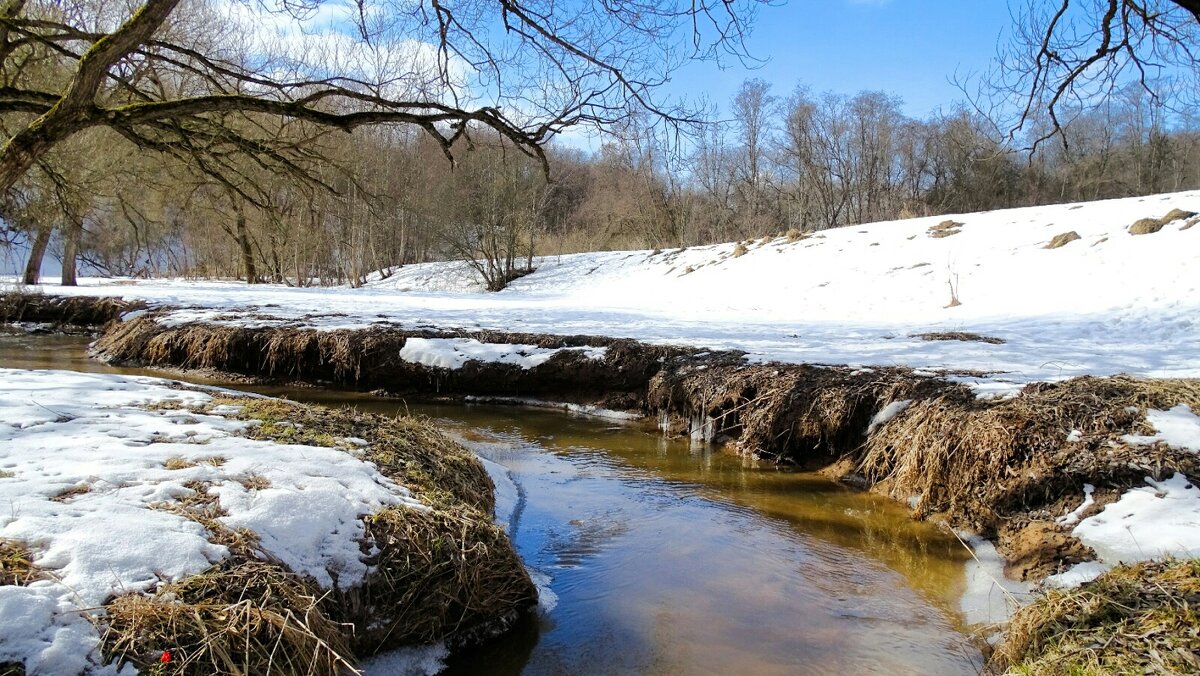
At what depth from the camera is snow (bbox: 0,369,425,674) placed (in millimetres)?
2074

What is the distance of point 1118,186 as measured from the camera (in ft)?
118

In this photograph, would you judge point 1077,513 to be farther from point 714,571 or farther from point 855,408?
point 855,408

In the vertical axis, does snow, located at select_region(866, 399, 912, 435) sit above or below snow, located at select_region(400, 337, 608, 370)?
below

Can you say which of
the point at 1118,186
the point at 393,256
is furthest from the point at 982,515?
the point at 1118,186

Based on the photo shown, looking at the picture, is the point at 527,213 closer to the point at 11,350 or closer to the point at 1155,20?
the point at 11,350

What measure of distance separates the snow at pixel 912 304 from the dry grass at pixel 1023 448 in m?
0.67

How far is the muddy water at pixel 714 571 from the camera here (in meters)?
3.31

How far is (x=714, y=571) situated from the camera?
4258 millimetres

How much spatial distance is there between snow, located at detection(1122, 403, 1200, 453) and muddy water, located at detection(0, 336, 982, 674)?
1404 millimetres

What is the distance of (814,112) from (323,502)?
1518 inches

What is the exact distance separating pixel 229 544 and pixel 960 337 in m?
9.55

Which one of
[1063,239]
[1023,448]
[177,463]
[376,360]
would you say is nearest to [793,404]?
[1023,448]

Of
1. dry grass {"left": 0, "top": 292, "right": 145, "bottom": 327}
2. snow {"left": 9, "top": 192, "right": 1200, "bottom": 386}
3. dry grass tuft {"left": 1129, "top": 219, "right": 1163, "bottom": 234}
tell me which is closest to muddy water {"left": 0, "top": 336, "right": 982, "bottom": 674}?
snow {"left": 9, "top": 192, "right": 1200, "bottom": 386}

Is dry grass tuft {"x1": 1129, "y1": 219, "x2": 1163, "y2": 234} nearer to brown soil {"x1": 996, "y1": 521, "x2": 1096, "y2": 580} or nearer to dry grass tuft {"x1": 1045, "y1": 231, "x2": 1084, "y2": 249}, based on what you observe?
dry grass tuft {"x1": 1045, "y1": 231, "x2": 1084, "y2": 249}
